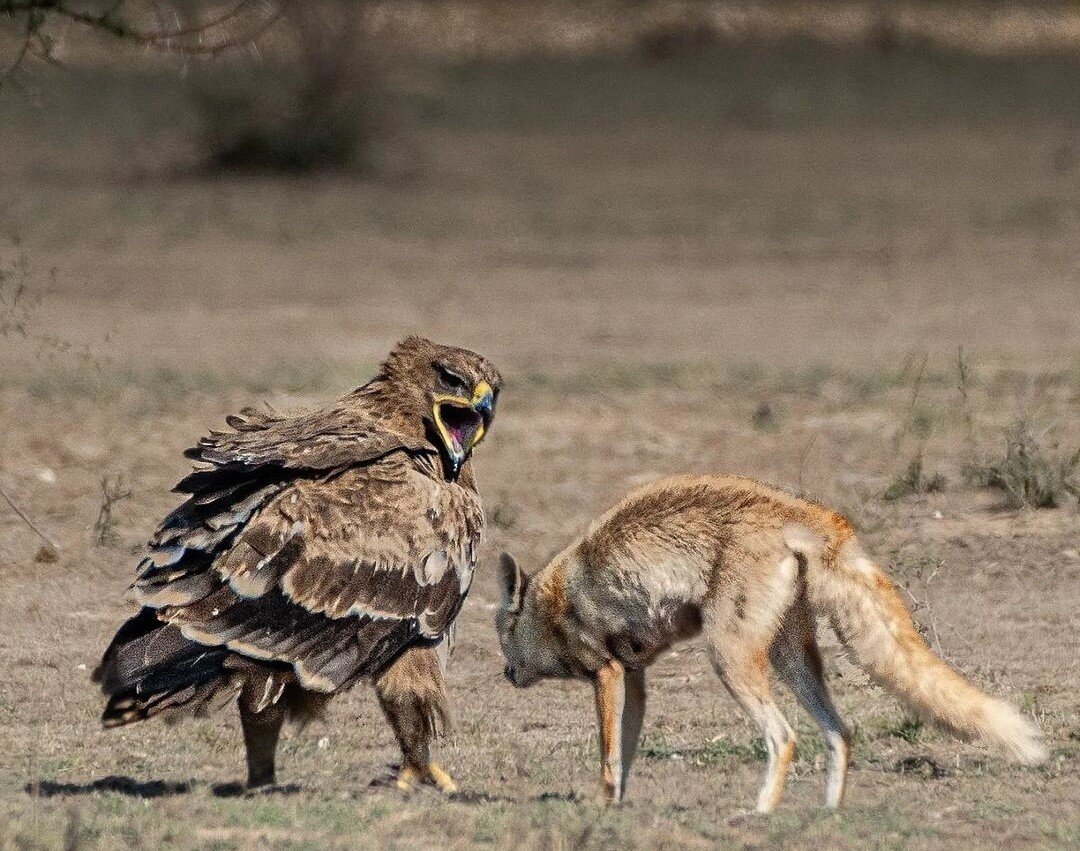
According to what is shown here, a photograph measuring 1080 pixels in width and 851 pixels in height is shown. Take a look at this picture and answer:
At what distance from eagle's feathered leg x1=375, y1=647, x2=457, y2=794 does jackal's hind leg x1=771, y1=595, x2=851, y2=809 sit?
1.09 metres

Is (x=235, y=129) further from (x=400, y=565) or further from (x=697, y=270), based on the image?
(x=400, y=565)

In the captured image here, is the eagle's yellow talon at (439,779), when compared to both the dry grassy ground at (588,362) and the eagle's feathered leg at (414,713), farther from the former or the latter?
the dry grassy ground at (588,362)

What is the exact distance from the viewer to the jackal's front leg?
6465 millimetres

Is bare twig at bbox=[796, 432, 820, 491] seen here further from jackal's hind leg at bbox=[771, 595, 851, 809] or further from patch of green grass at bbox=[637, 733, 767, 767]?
jackal's hind leg at bbox=[771, 595, 851, 809]

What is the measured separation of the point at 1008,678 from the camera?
7.80m

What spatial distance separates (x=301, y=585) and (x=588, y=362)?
839 cm

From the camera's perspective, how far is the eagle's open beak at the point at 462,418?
720 centimetres

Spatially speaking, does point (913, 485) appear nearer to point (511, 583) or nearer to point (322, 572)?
point (511, 583)

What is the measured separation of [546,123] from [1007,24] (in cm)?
1144

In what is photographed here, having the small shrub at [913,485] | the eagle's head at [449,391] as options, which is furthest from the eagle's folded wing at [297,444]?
the small shrub at [913,485]

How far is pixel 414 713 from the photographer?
257 inches

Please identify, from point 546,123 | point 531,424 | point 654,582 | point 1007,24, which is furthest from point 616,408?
point 1007,24

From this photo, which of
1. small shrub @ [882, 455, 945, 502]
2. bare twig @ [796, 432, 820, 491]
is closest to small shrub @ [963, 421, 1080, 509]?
small shrub @ [882, 455, 945, 502]

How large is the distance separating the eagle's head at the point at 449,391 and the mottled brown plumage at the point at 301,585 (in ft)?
0.50
